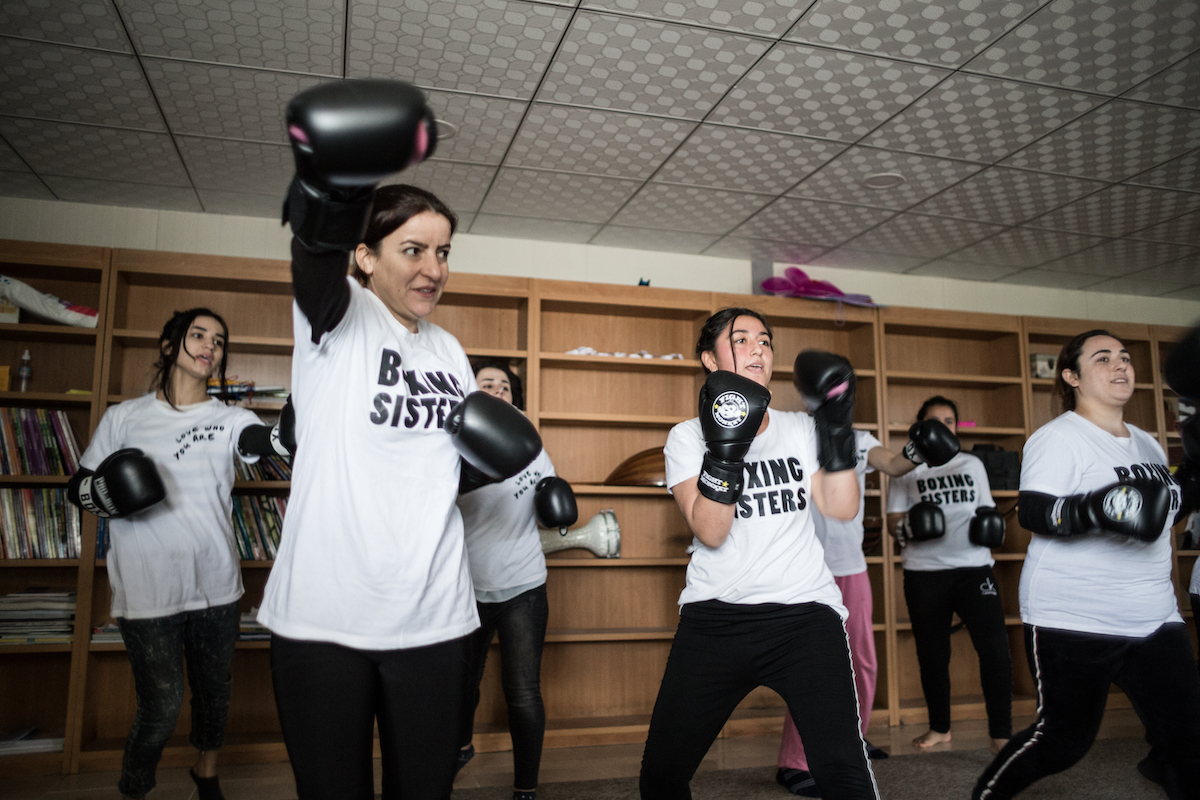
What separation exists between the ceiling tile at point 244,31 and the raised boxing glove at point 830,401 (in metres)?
1.75

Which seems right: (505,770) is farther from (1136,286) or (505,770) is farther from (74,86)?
(1136,286)

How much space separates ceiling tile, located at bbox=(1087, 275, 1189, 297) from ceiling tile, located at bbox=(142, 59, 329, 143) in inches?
198

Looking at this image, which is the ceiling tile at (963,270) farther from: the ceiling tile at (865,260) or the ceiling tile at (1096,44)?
the ceiling tile at (1096,44)

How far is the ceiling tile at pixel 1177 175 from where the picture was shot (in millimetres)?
3356

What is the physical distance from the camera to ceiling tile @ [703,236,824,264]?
4387mm

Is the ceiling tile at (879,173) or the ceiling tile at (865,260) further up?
the ceiling tile at (879,173)

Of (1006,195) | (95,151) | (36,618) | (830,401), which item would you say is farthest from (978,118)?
(36,618)

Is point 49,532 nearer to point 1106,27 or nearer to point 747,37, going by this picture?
point 747,37

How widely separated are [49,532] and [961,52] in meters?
3.97

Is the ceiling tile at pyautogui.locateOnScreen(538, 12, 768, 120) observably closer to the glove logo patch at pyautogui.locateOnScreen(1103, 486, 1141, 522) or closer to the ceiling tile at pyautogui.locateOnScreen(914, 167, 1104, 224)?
the ceiling tile at pyautogui.locateOnScreen(914, 167, 1104, 224)

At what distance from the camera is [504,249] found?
4.32 meters

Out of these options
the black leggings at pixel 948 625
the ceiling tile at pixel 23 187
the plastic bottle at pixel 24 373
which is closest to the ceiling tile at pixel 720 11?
the black leggings at pixel 948 625

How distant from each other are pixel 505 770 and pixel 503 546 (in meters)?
1.19

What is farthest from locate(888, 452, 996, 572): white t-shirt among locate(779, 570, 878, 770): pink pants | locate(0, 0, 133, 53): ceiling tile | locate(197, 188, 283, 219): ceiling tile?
locate(0, 0, 133, 53): ceiling tile
